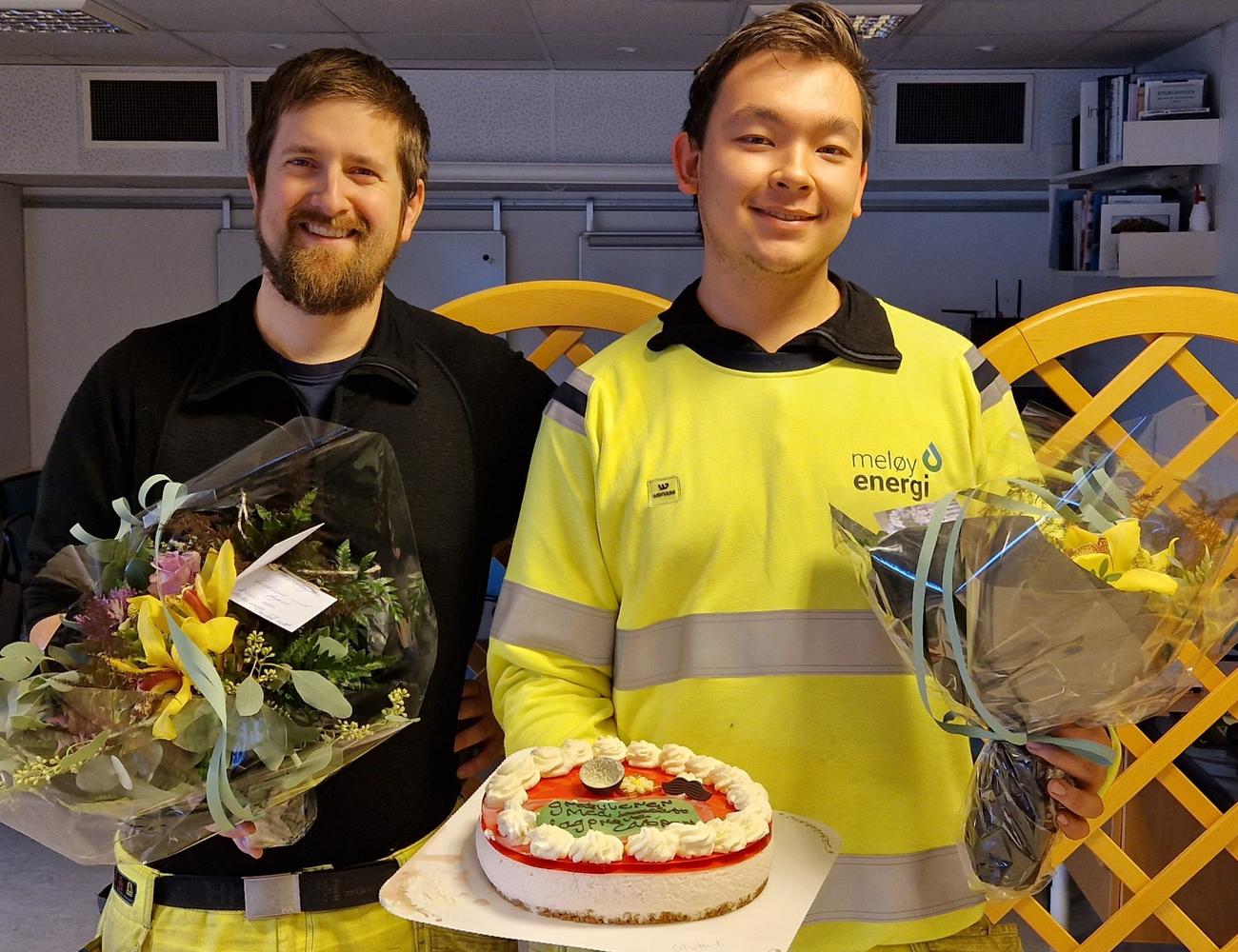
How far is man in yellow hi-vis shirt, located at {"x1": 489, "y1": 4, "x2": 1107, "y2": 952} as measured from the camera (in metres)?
1.42

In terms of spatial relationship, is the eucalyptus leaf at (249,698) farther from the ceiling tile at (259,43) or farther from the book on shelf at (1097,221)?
the book on shelf at (1097,221)

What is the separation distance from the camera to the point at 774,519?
4.67 ft

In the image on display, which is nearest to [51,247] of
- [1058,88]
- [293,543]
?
[1058,88]

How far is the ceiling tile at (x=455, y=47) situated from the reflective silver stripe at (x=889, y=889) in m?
3.60

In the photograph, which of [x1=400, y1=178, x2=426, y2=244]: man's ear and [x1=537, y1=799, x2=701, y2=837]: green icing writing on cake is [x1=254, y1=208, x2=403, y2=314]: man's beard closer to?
[x1=400, y1=178, x2=426, y2=244]: man's ear

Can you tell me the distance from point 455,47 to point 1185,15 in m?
2.59

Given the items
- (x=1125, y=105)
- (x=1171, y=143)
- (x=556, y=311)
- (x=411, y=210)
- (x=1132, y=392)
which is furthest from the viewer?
(x=1125, y=105)

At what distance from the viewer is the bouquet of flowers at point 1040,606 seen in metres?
1.13

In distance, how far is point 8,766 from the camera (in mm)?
1177

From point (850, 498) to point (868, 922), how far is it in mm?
516

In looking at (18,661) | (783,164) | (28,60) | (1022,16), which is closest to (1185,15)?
(1022,16)

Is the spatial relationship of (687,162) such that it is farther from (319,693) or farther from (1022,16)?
(1022,16)

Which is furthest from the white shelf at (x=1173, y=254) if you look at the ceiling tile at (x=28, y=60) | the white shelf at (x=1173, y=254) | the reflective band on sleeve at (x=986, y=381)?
the ceiling tile at (x=28, y=60)

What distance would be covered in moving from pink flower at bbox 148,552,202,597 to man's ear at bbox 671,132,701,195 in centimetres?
78
